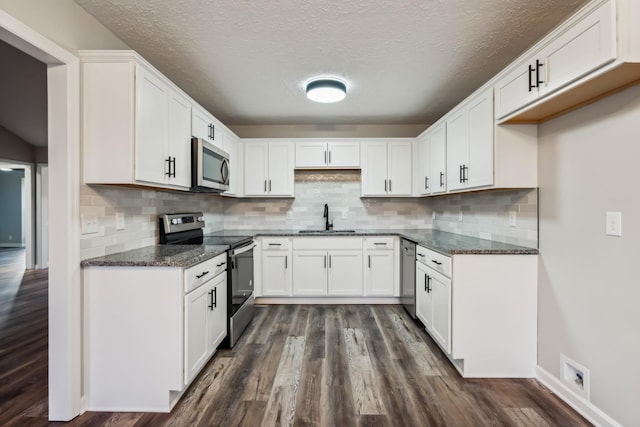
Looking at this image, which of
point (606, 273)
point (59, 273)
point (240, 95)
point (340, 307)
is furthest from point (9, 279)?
point (606, 273)

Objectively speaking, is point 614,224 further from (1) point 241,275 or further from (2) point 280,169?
(2) point 280,169

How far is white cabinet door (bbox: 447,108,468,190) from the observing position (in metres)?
2.48

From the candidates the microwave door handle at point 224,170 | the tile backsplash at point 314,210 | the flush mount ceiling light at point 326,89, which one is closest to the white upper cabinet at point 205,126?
the microwave door handle at point 224,170

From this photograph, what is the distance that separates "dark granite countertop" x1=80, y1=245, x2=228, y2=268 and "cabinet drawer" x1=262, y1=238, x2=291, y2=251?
1362 mm

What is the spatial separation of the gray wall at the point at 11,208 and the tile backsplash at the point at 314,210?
819 centimetres

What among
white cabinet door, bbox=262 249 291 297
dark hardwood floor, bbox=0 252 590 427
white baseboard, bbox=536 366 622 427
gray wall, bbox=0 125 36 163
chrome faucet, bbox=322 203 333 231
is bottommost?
dark hardwood floor, bbox=0 252 590 427

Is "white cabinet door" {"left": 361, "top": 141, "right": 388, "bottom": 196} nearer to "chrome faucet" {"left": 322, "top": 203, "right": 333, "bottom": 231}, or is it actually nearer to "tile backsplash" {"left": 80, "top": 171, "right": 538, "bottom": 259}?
"tile backsplash" {"left": 80, "top": 171, "right": 538, "bottom": 259}

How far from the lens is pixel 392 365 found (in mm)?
2170

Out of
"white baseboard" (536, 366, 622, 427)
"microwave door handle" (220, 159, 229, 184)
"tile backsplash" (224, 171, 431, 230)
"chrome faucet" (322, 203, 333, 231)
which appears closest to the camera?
"white baseboard" (536, 366, 622, 427)

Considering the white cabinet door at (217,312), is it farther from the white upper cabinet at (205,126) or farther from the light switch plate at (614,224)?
the light switch plate at (614,224)

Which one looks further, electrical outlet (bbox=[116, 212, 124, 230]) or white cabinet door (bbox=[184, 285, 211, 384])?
electrical outlet (bbox=[116, 212, 124, 230])

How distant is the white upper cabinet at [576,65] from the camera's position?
1.17 m

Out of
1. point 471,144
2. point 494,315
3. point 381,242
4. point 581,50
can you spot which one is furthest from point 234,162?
point 581,50

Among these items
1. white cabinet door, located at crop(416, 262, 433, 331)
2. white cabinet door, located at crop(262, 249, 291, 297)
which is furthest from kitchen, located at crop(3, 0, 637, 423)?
white cabinet door, located at crop(262, 249, 291, 297)
